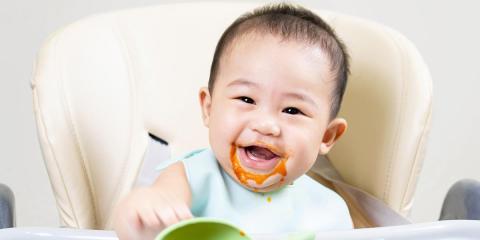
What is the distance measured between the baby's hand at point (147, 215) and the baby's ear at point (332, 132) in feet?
1.11

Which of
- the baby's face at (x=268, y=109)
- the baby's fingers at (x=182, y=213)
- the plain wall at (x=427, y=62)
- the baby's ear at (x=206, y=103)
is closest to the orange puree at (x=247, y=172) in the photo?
the baby's face at (x=268, y=109)

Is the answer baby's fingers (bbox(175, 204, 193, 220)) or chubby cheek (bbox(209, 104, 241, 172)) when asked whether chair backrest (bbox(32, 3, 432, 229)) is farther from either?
baby's fingers (bbox(175, 204, 193, 220))

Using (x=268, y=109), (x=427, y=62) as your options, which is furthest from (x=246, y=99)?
(x=427, y=62)

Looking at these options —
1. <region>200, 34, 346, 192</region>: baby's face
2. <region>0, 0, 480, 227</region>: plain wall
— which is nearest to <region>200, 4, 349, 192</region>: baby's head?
<region>200, 34, 346, 192</region>: baby's face

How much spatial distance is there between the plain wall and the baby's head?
0.85 m

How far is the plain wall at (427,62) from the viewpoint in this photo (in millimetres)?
1774

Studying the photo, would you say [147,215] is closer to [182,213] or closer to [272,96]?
[182,213]

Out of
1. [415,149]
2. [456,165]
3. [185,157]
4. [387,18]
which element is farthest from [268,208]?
[456,165]

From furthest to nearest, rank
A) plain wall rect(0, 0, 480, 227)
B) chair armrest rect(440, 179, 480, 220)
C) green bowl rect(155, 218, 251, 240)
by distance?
plain wall rect(0, 0, 480, 227)
chair armrest rect(440, 179, 480, 220)
green bowl rect(155, 218, 251, 240)

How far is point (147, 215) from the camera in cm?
68

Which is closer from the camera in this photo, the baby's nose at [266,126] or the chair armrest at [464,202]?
the baby's nose at [266,126]

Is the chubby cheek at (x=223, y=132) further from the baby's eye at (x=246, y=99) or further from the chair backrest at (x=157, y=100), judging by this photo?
the chair backrest at (x=157, y=100)

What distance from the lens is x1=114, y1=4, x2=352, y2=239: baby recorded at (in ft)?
2.89

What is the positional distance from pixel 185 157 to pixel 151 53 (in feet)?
0.76
